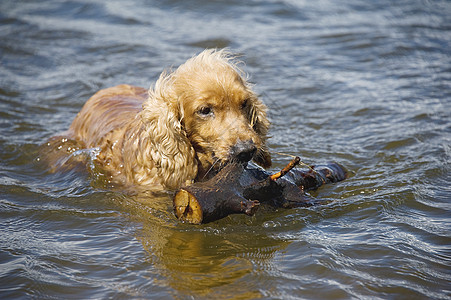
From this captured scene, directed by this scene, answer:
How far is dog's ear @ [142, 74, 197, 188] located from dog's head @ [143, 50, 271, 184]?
0.02 metres

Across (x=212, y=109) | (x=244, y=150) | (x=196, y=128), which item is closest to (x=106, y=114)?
(x=196, y=128)

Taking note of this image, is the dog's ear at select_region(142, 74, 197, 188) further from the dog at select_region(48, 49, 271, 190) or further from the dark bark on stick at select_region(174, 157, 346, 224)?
the dark bark on stick at select_region(174, 157, 346, 224)

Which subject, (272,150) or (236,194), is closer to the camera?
(236,194)

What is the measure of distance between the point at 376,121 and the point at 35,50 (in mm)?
6670

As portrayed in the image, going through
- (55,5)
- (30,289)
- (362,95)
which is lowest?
(30,289)

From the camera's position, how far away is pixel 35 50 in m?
10.7

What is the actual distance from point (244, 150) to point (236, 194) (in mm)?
441

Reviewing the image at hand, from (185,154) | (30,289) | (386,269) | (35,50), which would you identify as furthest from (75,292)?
(35,50)

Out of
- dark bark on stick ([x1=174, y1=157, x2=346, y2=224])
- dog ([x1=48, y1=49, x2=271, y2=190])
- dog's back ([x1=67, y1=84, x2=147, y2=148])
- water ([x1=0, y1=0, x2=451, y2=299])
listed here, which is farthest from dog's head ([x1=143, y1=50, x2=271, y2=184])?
dog's back ([x1=67, y1=84, x2=147, y2=148])

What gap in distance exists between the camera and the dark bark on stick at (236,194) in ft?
13.5

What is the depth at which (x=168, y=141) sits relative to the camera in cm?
487

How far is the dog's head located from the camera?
15.2ft

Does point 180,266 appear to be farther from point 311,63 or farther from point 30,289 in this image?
point 311,63

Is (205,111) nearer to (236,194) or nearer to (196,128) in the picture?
(196,128)
